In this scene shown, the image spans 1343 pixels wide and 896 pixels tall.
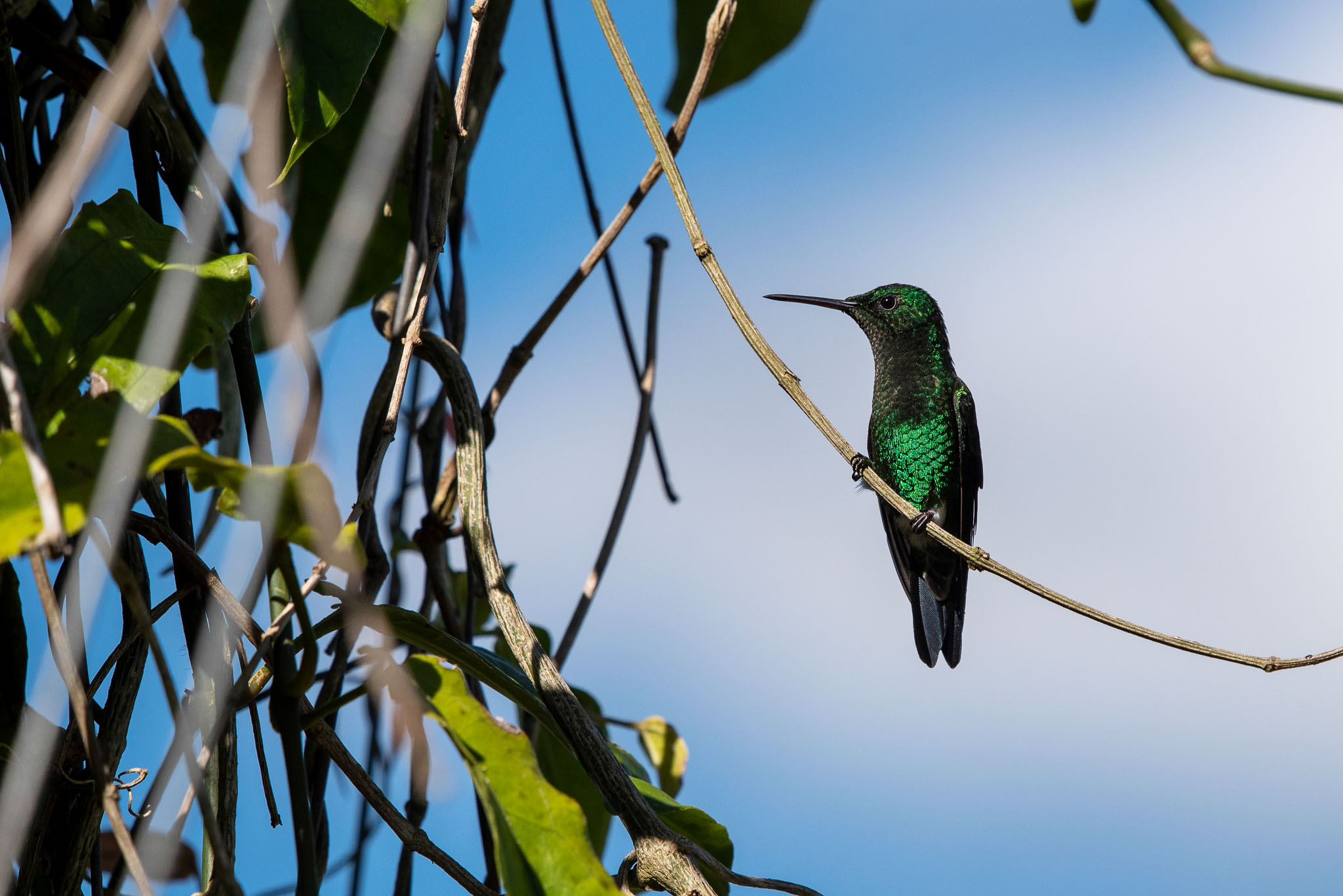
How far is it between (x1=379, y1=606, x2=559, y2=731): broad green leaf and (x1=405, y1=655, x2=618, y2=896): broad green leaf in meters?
0.06

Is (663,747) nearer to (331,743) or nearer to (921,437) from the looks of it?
(331,743)

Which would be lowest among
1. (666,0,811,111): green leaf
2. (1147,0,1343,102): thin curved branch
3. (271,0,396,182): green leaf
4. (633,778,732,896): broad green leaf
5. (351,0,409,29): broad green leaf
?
(633,778,732,896): broad green leaf

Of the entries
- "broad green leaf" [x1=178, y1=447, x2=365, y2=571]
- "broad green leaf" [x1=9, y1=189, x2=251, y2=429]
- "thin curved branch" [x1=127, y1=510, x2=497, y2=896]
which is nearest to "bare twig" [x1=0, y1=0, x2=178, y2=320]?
"broad green leaf" [x1=9, y1=189, x2=251, y2=429]

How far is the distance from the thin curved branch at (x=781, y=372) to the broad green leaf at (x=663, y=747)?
0.97m

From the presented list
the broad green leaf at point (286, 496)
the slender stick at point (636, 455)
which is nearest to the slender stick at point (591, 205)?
the slender stick at point (636, 455)

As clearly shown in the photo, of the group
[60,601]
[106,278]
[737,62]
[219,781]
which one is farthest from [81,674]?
[737,62]

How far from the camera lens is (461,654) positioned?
1.24 m

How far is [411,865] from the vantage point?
1.59m

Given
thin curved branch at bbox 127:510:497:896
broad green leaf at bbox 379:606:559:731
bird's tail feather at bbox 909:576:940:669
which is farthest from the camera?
bird's tail feather at bbox 909:576:940:669

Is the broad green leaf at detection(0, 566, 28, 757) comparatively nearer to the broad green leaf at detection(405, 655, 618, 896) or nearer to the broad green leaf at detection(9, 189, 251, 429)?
the broad green leaf at detection(9, 189, 251, 429)

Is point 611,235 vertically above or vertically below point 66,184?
above

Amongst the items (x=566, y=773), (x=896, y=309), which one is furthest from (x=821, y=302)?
(x=566, y=773)

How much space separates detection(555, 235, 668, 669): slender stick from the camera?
5.66ft

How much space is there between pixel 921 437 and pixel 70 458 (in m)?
2.58
